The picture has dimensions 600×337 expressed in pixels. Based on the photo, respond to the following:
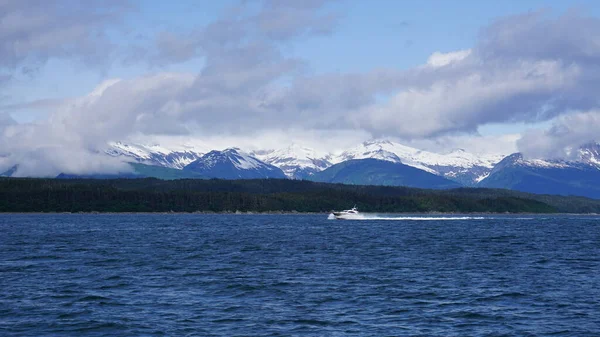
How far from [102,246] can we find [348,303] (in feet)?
246

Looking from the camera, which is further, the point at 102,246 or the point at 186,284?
the point at 102,246

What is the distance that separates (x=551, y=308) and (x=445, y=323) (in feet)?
36.8

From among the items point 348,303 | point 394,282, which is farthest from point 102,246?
point 348,303

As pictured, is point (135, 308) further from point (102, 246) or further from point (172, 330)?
point (102, 246)

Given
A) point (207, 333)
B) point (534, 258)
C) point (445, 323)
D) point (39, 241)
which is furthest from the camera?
point (39, 241)

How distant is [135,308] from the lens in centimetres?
5816

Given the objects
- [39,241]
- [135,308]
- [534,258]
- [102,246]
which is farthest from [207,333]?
[39,241]

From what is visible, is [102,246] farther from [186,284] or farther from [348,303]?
[348,303]

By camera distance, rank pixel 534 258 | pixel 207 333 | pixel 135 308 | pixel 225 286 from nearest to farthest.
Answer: pixel 207 333
pixel 135 308
pixel 225 286
pixel 534 258

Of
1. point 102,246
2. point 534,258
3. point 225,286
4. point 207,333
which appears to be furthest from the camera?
point 102,246

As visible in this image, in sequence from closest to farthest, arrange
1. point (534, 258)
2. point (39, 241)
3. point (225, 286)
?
point (225, 286) < point (534, 258) < point (39, 241)

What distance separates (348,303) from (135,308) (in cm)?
1649

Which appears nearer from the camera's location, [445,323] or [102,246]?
[445,323]

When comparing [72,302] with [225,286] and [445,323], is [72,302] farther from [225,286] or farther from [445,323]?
[445,323]
